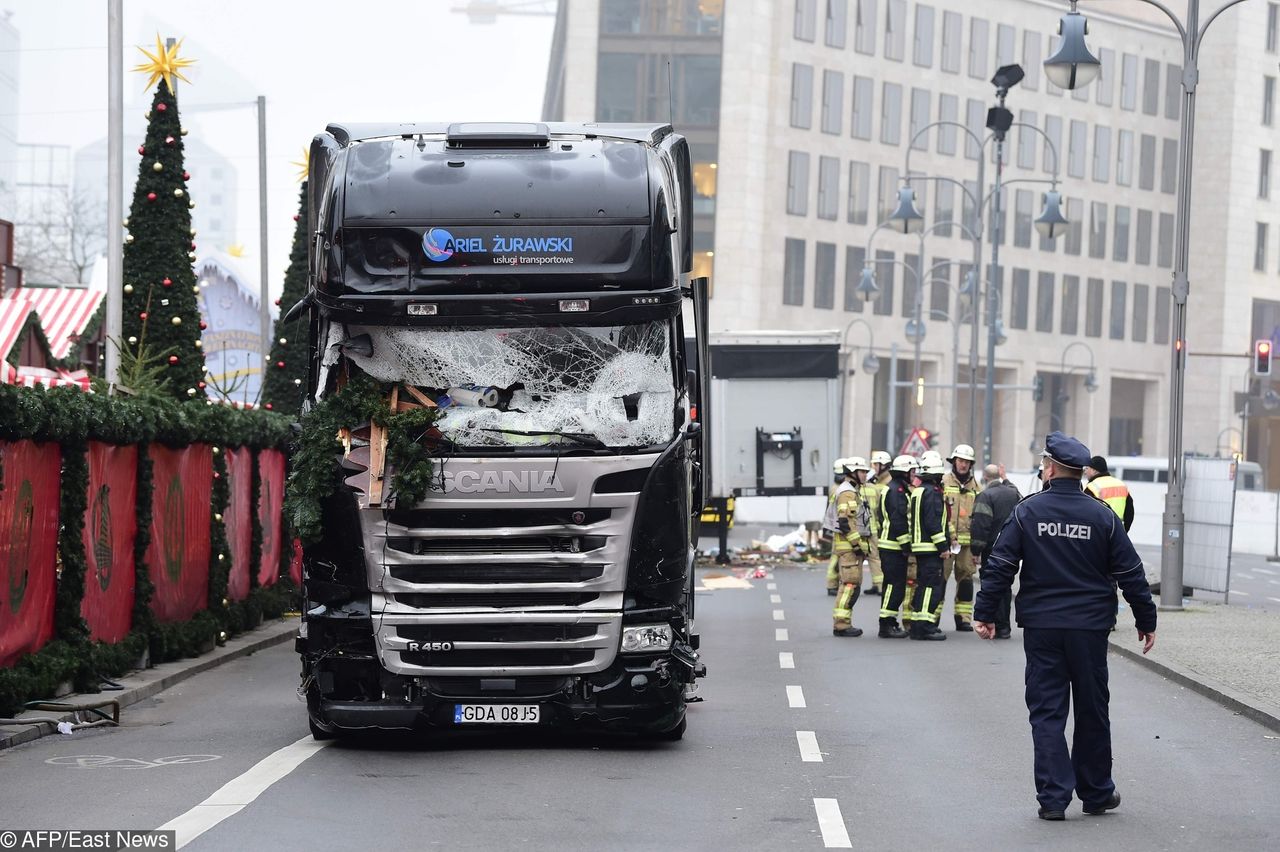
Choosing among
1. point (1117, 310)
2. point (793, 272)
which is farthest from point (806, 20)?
point (1117, 310)

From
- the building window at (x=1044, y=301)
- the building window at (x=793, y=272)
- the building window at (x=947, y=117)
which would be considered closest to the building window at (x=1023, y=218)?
the building window at (x=1044, y=301)

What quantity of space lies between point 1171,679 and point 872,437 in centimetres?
6373

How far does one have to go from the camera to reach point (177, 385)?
68.6 feet

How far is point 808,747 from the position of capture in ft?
37.6

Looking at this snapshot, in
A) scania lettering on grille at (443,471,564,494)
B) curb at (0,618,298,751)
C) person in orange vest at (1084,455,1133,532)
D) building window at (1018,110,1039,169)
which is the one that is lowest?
curb at (0,618,298,751)

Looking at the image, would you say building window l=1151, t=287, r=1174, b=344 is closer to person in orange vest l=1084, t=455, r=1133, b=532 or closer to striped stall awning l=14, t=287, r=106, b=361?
striped stall awning l=14, t=287, r=106, b=361

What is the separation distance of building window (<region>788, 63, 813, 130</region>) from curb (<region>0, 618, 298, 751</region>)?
57972 millimetres

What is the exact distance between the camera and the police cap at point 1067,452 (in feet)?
30.5

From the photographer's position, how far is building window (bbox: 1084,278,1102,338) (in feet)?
290

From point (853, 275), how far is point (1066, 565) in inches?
2804

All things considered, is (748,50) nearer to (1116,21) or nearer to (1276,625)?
(1116,21)

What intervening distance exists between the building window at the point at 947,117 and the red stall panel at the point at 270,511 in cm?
6293

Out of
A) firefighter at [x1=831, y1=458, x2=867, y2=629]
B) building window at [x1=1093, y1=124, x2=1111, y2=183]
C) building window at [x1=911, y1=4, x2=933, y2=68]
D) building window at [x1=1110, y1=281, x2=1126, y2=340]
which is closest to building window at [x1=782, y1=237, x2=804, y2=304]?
building window at [x1=911, y1=4, x2=933, y2=68]

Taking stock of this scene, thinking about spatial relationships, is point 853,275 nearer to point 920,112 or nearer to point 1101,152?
point 920,112
